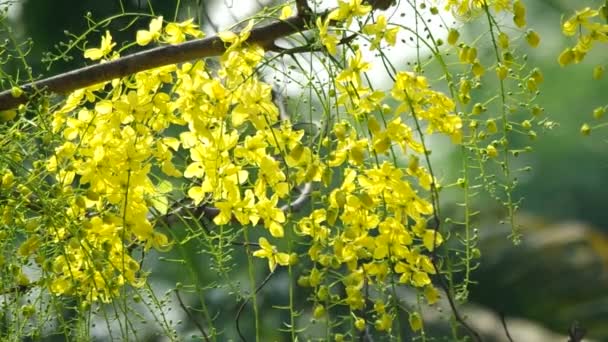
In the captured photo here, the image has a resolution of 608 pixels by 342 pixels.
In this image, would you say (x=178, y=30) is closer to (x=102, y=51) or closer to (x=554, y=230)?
(x=102, y=51)

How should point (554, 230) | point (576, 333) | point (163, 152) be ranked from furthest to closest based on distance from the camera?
point (554, 230) → point (576, 333) → point (163, 152)

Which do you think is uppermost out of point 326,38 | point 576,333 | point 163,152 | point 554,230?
point 326,38

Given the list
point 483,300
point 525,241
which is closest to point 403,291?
point 483,300

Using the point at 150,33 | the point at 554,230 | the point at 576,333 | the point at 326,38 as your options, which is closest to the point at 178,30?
the point at 150,33

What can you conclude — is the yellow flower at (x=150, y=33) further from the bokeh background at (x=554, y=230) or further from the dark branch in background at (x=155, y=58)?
the bokeh background at (x=554, y=230)

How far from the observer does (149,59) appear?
0.85 metres

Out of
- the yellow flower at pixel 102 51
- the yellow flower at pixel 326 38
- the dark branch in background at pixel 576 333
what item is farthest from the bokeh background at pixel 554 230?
the yellow flower at pixel 326 38

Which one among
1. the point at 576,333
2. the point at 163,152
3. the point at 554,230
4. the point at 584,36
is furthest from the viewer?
the point at 554,230

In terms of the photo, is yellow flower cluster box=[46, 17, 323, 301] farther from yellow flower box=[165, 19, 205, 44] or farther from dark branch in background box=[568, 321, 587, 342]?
dark branch in background box=[568, 321, 587, 342]

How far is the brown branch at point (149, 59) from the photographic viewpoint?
833 mm

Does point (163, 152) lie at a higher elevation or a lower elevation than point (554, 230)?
higher

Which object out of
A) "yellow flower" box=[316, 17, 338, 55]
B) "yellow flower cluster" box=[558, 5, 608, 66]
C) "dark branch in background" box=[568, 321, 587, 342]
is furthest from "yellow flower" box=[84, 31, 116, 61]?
"dark branch in background" box=[568, 321, 587, 342]

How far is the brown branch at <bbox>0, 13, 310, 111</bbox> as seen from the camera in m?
0.83

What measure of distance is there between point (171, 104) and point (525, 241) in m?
1.99
